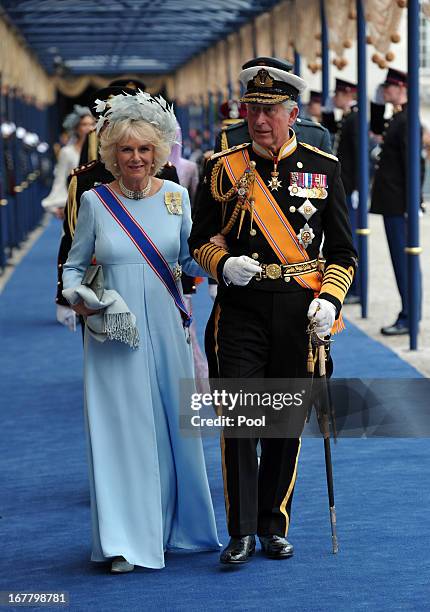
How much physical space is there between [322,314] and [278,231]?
31 cm

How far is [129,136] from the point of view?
450cm

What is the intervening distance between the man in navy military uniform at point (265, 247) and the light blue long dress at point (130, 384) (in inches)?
7.4

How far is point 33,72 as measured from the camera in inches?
1053

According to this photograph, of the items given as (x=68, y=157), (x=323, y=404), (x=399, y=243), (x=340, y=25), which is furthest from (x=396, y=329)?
(x=323, y=404)

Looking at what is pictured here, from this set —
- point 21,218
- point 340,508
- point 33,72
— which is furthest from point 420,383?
point 33,72

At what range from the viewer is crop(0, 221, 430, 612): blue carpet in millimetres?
4363

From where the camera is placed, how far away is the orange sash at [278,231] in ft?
14.5

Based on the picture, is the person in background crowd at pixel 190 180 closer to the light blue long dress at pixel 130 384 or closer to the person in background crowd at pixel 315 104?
the light blue long dress at pixel 130 384

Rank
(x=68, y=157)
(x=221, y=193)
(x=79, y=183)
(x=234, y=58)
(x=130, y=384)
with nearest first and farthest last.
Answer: (x=221, y=193)
(x=130, y=384)
(x=79, y=183)
(x=68, y=157)
(x=234, y=58)

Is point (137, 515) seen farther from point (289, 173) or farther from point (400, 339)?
point (400, 339)

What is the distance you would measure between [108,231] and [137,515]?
92 centimetres

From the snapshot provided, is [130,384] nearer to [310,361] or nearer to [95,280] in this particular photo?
[95,280]

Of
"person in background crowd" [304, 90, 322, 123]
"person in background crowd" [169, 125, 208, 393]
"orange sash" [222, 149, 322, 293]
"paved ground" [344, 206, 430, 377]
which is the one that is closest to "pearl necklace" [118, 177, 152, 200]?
"orange sash" [222, 149, 322, 293]

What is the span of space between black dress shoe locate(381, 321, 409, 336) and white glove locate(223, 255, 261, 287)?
5613 millimetres
